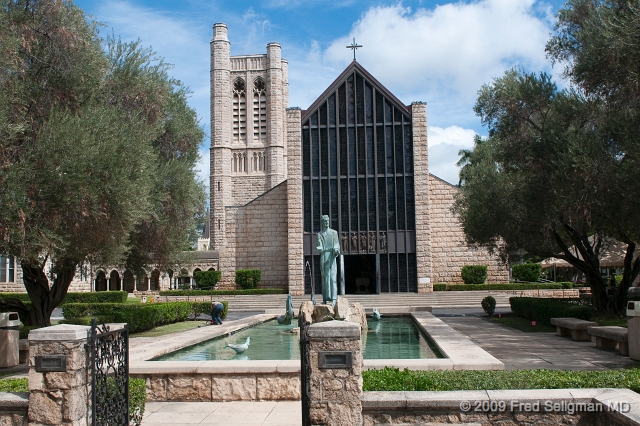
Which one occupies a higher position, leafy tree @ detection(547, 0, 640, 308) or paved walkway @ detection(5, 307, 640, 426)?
leafy tree @ detection(547, 0, 640, 308)

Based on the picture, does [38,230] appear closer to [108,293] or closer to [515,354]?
[515,354]

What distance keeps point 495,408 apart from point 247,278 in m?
33.0

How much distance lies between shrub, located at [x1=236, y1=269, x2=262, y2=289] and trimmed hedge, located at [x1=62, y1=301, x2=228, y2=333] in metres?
13.4

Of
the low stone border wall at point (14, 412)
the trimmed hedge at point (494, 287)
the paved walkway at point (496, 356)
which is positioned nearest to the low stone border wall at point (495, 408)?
the paved walkway at point (496, 356)

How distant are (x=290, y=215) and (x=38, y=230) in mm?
25526

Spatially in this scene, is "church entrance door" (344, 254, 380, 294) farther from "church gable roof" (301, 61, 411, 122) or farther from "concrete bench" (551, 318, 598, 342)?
"concrete bench" (551, 318, 598, 342)

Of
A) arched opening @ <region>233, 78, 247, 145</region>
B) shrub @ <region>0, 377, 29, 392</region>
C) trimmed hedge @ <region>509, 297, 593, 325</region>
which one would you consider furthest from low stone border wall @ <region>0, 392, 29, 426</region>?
arched opening @ <region>233, 78, 247, 145</region>

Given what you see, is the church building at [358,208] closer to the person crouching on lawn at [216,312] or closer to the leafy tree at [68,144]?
the person crouching on lawn at [216,312]

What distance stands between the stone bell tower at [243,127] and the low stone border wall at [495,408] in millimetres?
50788

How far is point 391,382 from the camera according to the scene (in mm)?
7016

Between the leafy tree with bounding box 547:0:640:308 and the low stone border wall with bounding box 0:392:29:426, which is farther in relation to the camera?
the leafy tree with bounding box 547:0:640:308

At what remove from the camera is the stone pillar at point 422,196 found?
1433 inches

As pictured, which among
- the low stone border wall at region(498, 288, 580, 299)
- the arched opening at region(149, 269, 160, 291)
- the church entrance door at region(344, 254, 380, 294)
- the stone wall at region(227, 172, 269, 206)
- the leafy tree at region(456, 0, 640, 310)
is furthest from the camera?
the stone wall at region(227, 172, 269, 206)

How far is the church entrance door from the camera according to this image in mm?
39594
